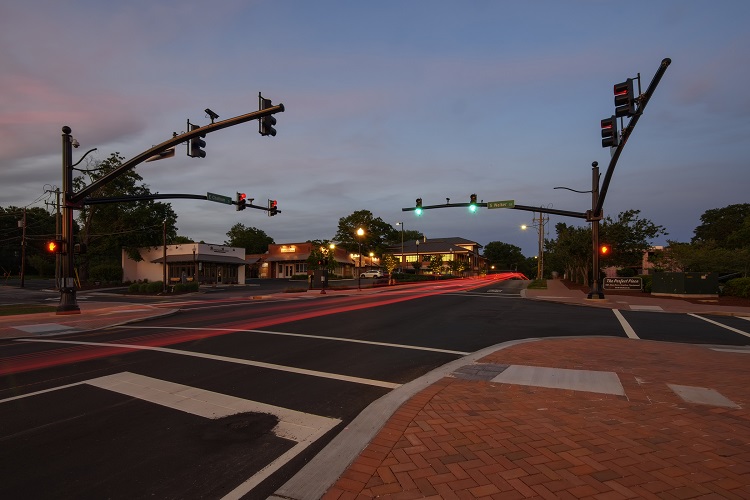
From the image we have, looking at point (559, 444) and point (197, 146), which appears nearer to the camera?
point (559, 444)

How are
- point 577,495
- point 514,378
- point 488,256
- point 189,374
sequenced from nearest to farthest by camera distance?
1. point 577,495
2. point 514,378
3. point 189,374
4. point 488,256

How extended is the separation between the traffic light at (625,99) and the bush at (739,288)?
680 inches

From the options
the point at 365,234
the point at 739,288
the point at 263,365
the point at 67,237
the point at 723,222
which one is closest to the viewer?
the point at 263,365

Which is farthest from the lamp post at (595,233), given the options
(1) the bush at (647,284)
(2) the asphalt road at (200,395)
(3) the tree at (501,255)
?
(3) the tree at (501,255)

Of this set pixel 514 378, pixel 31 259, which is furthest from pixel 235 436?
pixel 31 259

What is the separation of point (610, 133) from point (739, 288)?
53.0 ft

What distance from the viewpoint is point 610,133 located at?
1576cm

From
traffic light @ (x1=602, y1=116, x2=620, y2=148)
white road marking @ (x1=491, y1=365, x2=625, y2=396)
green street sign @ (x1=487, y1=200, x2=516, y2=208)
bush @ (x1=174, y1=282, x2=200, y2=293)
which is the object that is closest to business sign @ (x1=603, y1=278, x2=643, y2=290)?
green street sign @ (x1=487, y1=200, x2=516, y2=208)

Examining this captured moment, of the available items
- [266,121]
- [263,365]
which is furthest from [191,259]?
[263,365]

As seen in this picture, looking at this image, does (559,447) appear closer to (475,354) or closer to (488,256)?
(475,354)

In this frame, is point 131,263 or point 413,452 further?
point 131,263

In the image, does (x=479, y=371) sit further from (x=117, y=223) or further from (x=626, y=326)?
(x=117, y=223)

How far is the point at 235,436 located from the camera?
4.46 metres

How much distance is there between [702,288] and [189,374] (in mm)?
29509
